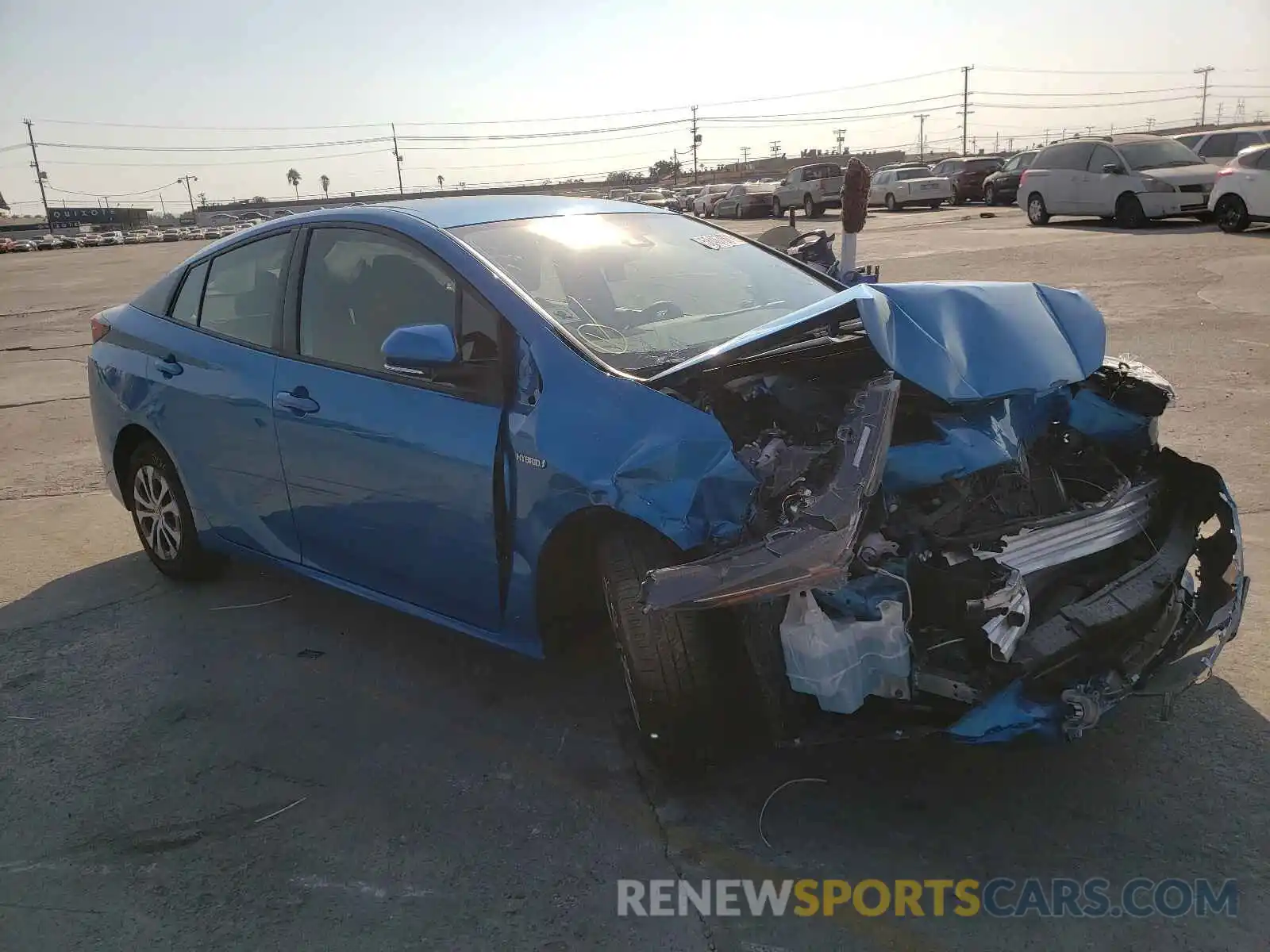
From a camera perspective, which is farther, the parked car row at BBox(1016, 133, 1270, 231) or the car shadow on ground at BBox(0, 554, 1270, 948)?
the parked car row at BBox(1016, 133, 1270, 231)

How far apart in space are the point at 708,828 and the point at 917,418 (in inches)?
50.8

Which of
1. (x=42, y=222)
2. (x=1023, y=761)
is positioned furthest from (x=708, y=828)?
(x=42, y=222)

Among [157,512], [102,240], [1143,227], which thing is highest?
[157,512]

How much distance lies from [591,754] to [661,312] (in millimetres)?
1535

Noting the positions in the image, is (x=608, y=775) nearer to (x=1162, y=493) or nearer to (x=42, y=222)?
(x=1162, y=493)

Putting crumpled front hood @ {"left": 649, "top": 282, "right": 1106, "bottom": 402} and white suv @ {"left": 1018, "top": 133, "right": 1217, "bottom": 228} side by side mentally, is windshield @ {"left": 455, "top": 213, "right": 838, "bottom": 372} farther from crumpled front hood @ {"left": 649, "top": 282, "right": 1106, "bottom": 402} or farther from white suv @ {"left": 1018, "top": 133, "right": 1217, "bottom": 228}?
white suv @ {"left": 1018, "top": 133, "right": 1217, "bottom": 228}

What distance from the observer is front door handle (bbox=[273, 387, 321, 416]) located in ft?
12.1

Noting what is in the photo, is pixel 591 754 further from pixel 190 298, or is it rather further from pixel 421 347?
pixel 190 298

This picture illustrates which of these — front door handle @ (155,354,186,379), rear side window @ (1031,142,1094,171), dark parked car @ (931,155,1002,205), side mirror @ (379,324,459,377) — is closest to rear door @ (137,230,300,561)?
front door handle @ (155,354,186,379)

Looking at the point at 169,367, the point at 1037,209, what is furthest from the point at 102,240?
the point at 169,367

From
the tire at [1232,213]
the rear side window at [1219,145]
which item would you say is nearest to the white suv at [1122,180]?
the tire at [1232,213]

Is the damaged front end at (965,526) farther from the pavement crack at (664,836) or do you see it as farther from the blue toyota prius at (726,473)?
the pavement crack at (664,836)

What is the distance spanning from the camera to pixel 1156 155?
19.0 m

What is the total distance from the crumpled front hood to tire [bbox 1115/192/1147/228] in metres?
18.0
